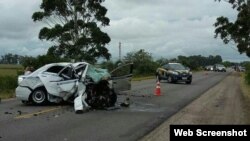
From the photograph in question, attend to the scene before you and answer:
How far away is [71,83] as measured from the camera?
63.1ft

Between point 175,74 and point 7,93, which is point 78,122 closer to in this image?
point 7,93

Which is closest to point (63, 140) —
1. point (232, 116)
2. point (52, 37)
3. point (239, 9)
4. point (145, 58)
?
point (232, 116)

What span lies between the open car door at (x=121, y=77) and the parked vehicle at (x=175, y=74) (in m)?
19.2

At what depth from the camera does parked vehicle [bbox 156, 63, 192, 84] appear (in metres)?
38.8

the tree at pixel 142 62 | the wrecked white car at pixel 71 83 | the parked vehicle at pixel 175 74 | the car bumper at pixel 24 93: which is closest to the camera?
the wrecked white car at pixel 71 83

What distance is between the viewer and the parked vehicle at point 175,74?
1529 inches

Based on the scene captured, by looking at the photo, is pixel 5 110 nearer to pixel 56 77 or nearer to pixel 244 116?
pixel 56 77

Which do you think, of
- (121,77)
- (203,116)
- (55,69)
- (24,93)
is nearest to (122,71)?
(121,77)

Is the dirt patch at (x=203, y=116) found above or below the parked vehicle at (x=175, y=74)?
below

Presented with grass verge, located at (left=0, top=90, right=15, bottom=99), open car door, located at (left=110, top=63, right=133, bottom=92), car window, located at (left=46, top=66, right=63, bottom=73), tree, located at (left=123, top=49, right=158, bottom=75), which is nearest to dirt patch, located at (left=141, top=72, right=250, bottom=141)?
open car door, located at (left=110, top=63, right=133, bottom=92)

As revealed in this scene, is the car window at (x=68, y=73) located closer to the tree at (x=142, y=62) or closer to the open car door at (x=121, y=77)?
the open car door at (x=121, y=77)

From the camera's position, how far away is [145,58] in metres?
69.0

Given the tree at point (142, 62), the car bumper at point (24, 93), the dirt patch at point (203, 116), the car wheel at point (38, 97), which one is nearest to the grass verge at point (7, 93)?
the car bumper at point (24, 93)

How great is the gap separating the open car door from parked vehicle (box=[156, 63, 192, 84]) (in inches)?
757
